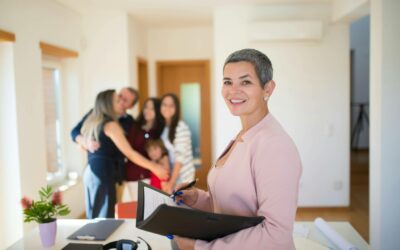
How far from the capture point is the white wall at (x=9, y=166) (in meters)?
2.86

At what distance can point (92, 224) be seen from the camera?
1.80m

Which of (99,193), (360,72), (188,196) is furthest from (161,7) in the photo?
(360,72)

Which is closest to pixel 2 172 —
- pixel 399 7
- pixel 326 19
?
pixel 399 7

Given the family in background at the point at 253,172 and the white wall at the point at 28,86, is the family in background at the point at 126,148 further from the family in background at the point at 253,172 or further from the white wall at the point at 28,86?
the family in background at the point at 253,172

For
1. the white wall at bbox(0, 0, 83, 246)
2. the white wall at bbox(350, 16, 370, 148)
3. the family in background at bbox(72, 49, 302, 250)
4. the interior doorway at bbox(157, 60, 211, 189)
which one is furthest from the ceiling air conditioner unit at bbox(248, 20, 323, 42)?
the white wall at bbox(350, 16, 370, 148)

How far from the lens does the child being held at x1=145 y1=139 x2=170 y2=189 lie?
297 centimetres

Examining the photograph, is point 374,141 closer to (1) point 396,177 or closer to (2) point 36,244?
(1) point 396,177

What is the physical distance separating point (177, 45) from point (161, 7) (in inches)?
53.0

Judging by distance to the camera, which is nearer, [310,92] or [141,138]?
[141,138]

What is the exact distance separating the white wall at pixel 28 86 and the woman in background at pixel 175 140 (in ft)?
3.87

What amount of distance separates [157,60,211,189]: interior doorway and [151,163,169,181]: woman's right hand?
2.79 m

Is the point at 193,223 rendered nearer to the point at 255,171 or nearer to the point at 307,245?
the point at 255,171

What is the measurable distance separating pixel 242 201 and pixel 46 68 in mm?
3366

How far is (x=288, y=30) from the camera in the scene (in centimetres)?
388
